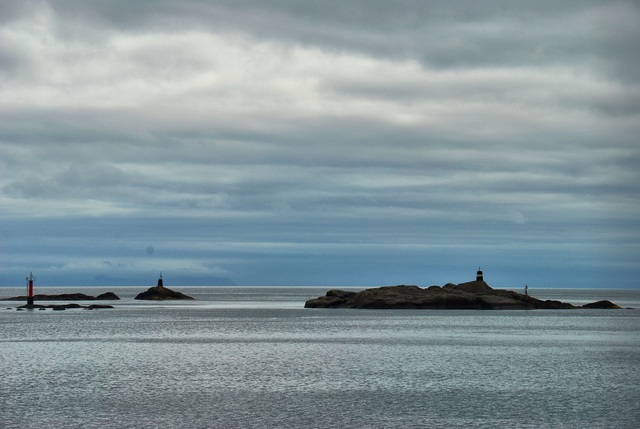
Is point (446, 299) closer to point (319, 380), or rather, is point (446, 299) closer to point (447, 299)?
point (447, 299)

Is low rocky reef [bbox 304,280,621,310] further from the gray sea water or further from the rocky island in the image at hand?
the gray sea water

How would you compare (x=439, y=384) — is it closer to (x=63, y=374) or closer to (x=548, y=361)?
(x=548, y=361)

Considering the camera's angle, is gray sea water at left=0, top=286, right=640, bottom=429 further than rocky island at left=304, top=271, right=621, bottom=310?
No

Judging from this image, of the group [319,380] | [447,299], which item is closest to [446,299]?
[447,299]

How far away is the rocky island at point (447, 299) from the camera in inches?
6521

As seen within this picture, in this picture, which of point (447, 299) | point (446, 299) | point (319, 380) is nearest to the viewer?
point (319, 380)

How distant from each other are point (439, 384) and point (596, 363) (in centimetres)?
2011

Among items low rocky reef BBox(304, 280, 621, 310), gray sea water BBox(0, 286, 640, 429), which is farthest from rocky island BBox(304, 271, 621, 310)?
gray sea water BBox(0, 286, 640, 429)

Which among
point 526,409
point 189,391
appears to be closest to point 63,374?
point 189,391

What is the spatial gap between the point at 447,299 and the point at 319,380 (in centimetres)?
11610

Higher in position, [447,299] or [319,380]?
[447,299]

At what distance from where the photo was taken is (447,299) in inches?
6526

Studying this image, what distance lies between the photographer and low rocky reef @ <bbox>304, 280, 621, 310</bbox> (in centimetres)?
16562

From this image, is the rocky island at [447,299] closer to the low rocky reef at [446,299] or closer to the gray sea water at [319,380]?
the low rocky reef at [446,299]
